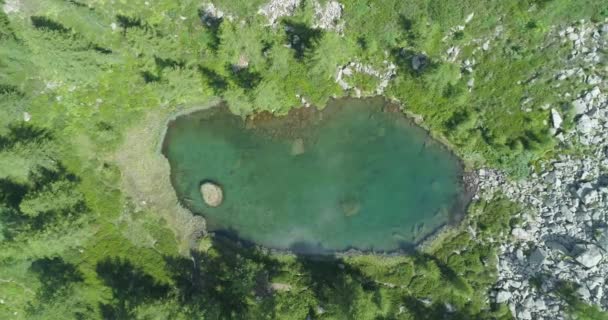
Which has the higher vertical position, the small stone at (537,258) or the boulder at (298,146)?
the boulder at (298,146)

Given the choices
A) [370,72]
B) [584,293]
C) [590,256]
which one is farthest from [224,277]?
[590,256]

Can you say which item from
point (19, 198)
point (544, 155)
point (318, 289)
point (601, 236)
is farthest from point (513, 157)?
point (19, 198)

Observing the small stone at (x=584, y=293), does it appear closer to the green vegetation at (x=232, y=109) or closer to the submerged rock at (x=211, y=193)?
the green vegetation at (x=232, y=109)

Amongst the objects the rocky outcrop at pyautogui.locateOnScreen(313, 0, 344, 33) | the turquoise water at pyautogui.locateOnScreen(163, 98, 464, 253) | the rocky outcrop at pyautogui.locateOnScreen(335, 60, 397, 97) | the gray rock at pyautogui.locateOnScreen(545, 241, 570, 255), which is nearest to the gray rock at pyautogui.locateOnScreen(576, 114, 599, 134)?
the gray rock at pyautogui.locateOnScreen(545, 241, 570, 255)

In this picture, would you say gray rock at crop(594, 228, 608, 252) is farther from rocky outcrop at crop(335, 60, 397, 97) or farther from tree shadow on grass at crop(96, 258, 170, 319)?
tree shadow on grass at crop(96, 258, 170, 319)

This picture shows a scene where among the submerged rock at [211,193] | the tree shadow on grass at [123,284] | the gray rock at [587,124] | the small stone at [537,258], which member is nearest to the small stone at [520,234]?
the small stone at [537,258]

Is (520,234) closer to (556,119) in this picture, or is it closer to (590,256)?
(590,256)

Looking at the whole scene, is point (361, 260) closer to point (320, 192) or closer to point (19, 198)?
point (320, 192)
